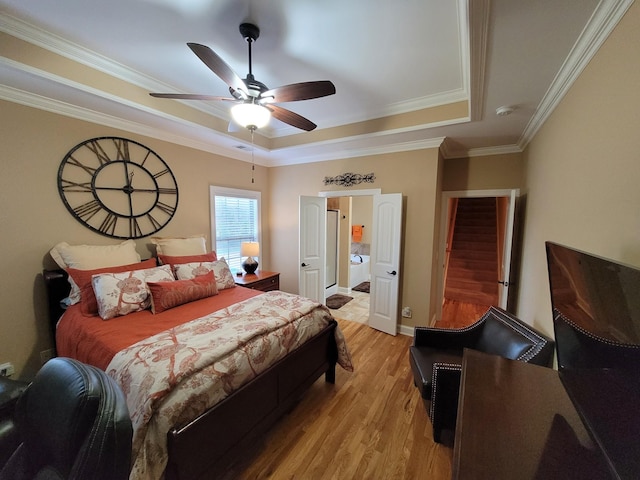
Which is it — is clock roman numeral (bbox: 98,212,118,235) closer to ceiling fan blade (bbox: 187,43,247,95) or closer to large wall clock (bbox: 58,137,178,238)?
large wall clock (bbox: 58,137,178,238)

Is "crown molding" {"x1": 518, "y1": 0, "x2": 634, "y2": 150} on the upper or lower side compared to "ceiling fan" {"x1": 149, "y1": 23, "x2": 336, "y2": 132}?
upper

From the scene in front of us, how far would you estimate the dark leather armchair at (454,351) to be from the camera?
5.26ft

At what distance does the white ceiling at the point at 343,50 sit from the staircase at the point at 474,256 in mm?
3184

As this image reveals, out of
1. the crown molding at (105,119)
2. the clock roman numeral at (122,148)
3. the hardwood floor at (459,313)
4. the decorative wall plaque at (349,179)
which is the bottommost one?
the hardwood floor at (459,313)

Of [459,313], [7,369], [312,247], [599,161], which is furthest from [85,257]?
[459,313]

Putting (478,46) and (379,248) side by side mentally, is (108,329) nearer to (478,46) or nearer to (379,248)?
(379,248)

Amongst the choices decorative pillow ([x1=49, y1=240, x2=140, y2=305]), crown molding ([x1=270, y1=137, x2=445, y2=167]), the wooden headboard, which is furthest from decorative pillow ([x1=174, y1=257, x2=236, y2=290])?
crown molding ([x1=270, y1=137, x2=445, y2=167])

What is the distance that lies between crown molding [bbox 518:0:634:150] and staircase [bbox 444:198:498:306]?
361 cm

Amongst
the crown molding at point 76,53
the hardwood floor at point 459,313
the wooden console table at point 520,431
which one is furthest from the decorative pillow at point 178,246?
the hardwood floor at point 459,313

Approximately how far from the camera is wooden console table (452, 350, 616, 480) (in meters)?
0.63

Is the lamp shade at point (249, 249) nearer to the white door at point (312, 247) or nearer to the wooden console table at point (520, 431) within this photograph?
the white door at point (312, 247)

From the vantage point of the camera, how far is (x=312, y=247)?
3.95m

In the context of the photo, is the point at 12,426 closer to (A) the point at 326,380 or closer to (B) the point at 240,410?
(B) the point at 240,410

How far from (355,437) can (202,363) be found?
1.26 m
